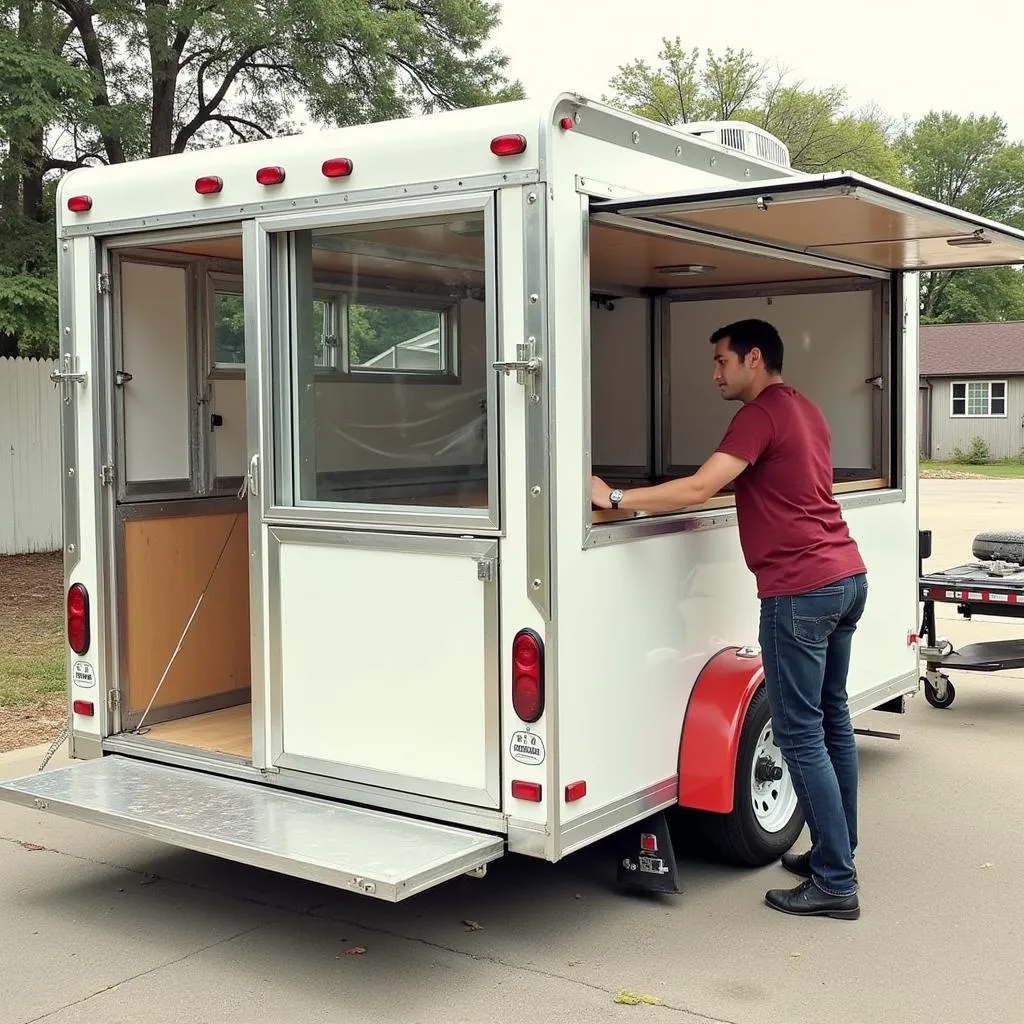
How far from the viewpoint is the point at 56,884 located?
501 cm

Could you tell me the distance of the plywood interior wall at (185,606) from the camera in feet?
17.4

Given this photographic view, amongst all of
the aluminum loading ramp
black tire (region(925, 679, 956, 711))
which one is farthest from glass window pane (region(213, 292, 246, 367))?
black tire (region(925, 679, 956, 711))

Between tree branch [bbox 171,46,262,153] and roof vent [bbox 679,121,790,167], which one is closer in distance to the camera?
roof vent [bbox 679,121,790,167]

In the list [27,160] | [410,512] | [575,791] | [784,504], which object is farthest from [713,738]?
[27,160]

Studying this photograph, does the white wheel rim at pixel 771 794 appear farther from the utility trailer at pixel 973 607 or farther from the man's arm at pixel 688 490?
the utility trailer at pixel 973 607

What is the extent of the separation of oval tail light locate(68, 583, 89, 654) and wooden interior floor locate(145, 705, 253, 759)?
17.3 inches

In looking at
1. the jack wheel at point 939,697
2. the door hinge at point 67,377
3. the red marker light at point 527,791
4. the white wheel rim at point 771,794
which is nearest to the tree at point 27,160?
the door hinge at point 67,377

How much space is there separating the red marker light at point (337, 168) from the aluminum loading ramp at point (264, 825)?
2.04 m

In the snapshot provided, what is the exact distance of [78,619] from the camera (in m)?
5.20

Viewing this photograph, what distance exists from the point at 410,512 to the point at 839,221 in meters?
1.80

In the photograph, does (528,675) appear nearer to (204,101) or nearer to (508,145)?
(508,145)

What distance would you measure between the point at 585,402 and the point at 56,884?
8.94 feet

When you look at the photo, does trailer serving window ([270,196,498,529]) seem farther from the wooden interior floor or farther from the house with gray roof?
the house with gray roof

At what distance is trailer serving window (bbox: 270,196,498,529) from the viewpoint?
4.34 m
